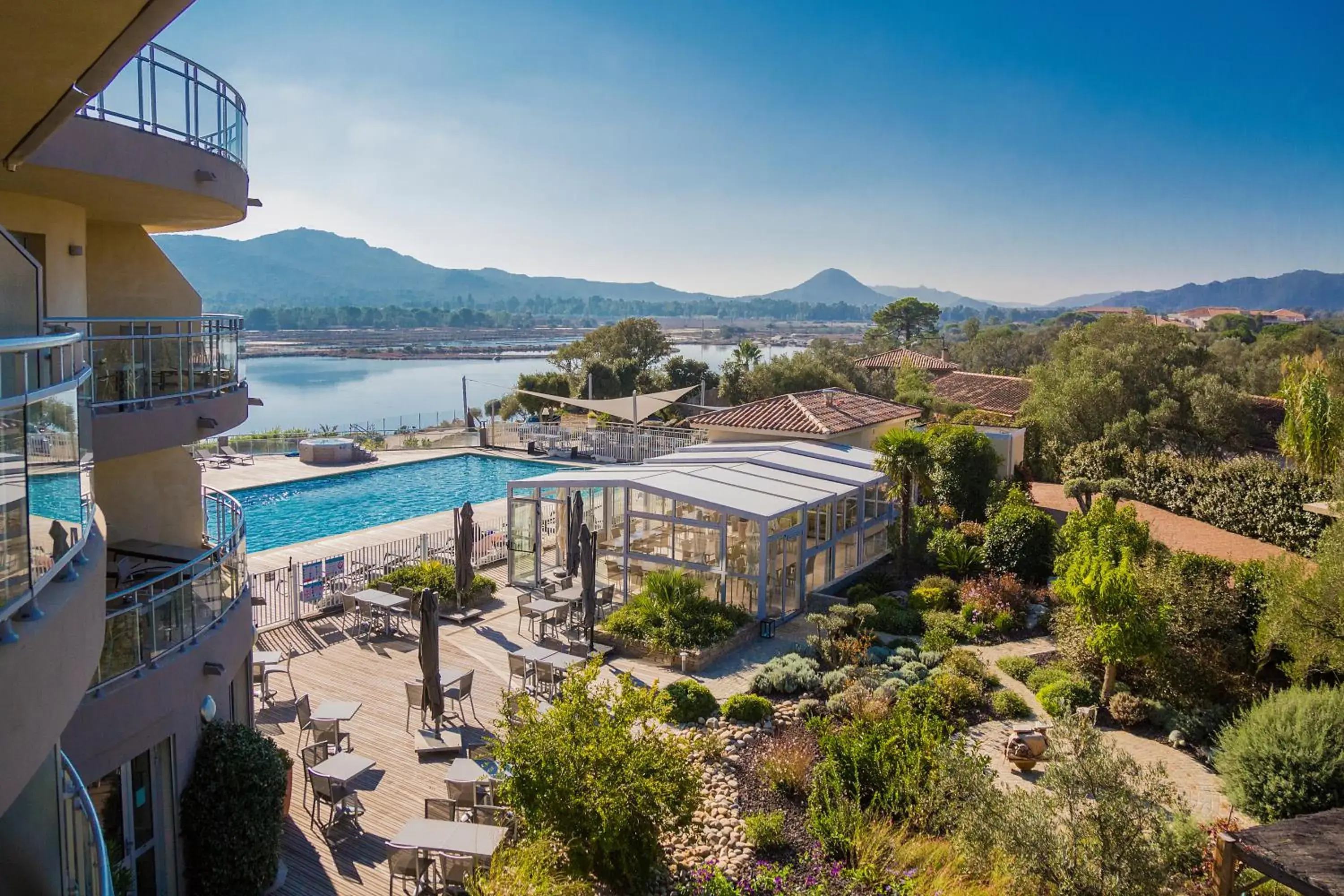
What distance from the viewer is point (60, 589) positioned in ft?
13.4

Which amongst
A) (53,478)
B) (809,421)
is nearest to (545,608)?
(53,478)

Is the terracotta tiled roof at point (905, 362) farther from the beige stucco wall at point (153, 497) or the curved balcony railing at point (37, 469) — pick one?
the curved balcony railing at point (37, 469)

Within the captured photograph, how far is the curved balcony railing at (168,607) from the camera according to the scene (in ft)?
23.5

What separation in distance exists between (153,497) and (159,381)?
3307mm

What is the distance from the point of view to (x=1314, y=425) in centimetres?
2131

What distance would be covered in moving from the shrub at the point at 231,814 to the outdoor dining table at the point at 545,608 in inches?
290

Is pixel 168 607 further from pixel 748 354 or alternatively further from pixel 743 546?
pixel 748 354

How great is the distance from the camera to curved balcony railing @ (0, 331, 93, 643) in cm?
335

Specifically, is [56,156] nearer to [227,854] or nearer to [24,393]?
[24,393]

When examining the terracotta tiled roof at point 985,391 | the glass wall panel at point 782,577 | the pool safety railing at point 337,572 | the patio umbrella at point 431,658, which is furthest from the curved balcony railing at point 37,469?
the terracotta tiled roof at point 985,391

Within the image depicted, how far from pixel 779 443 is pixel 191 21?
54.2 feet

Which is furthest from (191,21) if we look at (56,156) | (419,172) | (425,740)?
(419,172)

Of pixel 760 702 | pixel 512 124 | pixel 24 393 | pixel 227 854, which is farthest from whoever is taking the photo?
pixel 512 124

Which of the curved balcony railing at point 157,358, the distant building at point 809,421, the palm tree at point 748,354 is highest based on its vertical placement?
the palm tree at point 748,354
